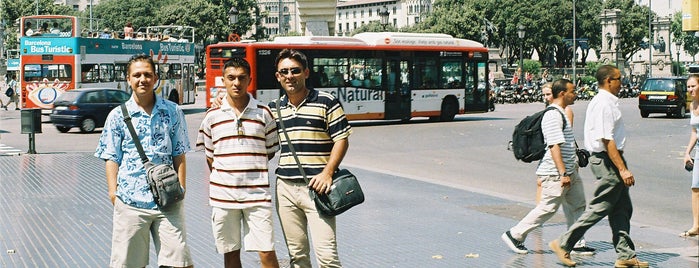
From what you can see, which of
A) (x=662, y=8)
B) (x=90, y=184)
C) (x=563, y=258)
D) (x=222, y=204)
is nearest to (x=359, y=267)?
(x=563, y=258)

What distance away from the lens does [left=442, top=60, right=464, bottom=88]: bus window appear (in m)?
32.9

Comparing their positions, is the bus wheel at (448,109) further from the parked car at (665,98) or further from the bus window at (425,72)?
the parked car at (665,98)

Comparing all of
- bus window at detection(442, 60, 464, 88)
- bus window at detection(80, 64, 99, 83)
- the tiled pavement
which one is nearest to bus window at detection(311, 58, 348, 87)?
bus window at detection(442, 60, 464, 88)

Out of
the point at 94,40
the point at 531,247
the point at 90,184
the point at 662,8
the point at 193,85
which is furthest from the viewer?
the point at 662,8

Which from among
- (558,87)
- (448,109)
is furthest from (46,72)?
(558,87)

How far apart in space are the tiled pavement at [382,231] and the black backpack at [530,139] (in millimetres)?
892

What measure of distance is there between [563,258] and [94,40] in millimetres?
28288

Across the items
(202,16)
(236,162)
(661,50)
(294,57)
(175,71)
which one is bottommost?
(236,162)

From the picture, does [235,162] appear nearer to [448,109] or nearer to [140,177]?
[140,177]

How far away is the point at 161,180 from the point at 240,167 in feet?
2.01

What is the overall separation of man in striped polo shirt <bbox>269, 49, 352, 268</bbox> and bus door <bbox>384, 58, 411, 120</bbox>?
991 inches

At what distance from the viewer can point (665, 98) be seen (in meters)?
35.3

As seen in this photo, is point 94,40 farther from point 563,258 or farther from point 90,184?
point 563,258

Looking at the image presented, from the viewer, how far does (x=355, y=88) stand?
100ft
